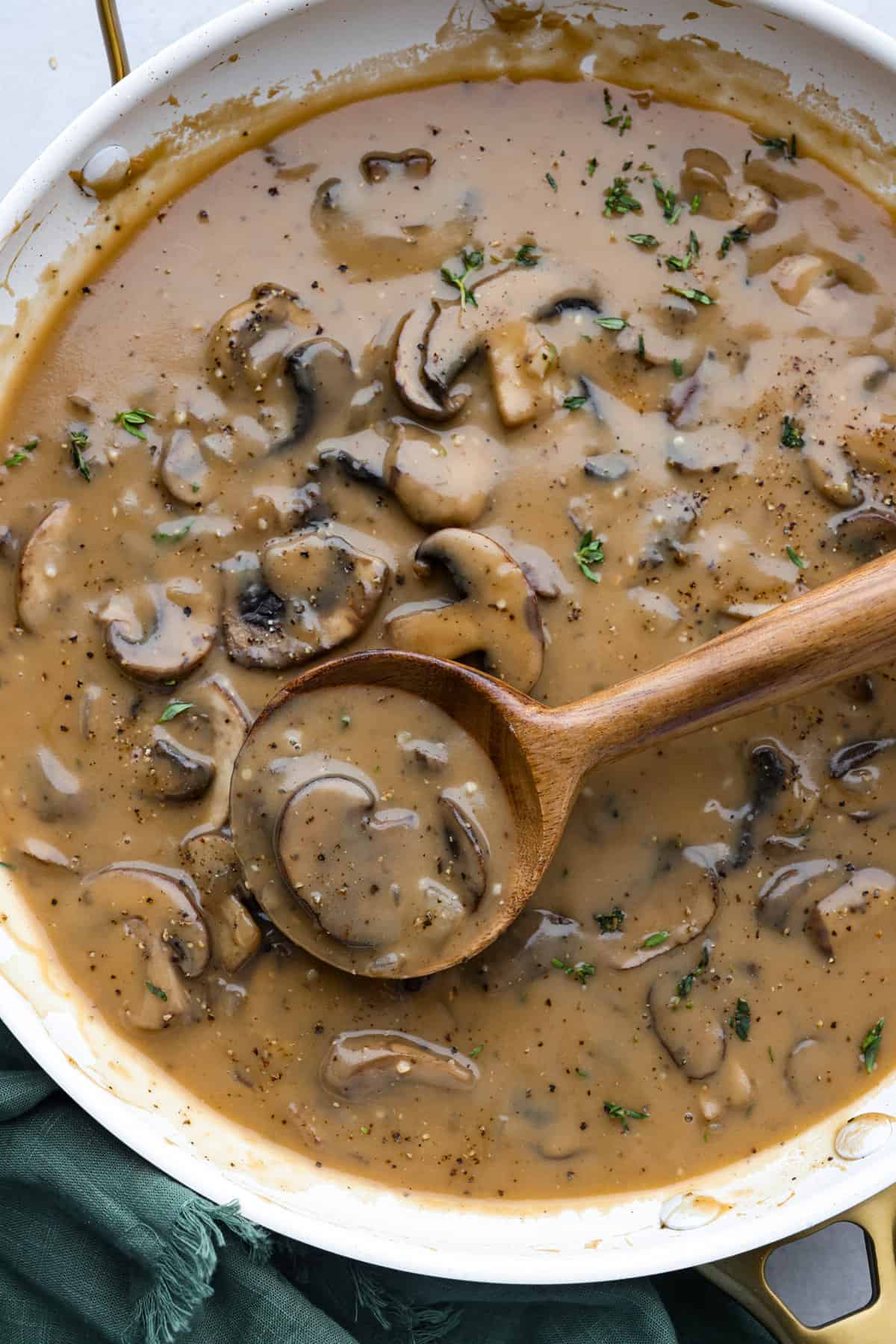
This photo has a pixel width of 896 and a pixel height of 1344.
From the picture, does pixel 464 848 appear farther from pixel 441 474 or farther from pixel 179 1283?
pixel 179 1283

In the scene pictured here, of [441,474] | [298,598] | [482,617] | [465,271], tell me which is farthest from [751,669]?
[465,271]

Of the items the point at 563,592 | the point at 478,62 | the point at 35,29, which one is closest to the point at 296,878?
the point at 563,592

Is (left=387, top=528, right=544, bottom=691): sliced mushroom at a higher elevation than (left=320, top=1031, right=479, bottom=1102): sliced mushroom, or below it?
higher

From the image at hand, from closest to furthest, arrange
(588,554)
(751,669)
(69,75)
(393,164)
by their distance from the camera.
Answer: (751,669) < (588,554) < (393,164) < (69,75)

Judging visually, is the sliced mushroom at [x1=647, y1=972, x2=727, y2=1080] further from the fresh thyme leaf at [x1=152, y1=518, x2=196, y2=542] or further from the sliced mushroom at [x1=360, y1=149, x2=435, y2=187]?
the sliced mushroom at [x1=360, y1=149, x2=435, y2=187]

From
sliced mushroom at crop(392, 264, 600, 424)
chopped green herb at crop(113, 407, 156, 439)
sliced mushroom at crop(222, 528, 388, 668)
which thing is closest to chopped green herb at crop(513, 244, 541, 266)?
sliced mushroom at crop(392, 264, 600, 424)

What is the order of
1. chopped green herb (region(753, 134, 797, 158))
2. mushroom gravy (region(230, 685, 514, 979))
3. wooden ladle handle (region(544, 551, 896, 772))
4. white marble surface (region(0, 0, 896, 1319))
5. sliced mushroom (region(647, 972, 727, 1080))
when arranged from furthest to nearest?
white marble surface (region(0, 0, 896, 1319))
chopped green herb (region(753, 134, 797, 158))
sliced mushroom (region(647, 972, 727, 1080))
mushroom gravy (region(230, 685, 514, 979))
wooden ladle handle (region(544, 551, 896, 772))
